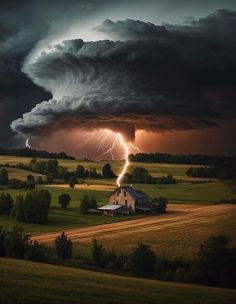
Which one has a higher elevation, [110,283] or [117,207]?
[117,207]

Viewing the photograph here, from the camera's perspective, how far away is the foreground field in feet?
164

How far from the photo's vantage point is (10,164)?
160 meters

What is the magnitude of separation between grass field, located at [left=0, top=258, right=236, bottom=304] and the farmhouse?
59.5m

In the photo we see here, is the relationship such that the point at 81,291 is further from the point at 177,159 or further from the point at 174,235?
the point at 177,159

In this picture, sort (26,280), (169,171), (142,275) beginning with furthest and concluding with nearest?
(169,171)
(142,275)
(26,280)

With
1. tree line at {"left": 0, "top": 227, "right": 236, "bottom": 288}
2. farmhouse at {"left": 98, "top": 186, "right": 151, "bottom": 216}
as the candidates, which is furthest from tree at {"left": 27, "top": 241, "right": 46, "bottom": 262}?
farmhouse at {"left": 98, "top": 186, "right": 151, "bottom": 216}

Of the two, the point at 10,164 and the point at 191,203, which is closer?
the point at 191,203

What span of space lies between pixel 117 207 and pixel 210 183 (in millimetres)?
31228

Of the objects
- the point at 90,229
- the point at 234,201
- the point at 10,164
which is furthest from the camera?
the point at 10,164

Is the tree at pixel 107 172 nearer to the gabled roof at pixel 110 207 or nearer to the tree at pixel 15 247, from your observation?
the gabled roof at pixel 110 207

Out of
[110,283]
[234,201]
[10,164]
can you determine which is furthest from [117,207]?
[10,164]

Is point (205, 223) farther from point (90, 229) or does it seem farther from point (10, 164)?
point (10, 164)

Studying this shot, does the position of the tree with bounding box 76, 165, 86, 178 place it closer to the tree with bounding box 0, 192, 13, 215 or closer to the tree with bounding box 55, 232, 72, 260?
the tree with bounding box 0, 192, 13, 215

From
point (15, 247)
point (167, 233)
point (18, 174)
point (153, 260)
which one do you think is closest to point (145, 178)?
point (18, 174)
